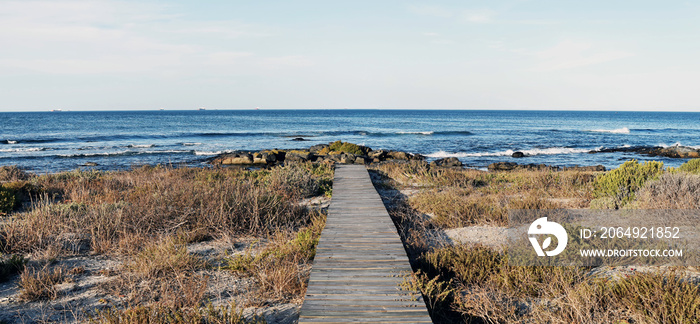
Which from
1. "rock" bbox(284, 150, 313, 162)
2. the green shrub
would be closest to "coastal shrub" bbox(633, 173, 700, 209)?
the green shrub

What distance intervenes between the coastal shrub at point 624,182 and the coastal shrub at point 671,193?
0.31 metres

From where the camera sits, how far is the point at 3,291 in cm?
534

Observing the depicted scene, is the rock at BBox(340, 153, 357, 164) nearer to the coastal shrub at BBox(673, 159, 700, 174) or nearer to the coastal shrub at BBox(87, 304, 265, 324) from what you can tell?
the coastal shrub at BBox(673, 159, 700, 174)

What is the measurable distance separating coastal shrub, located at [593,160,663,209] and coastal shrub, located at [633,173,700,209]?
1.01 feet

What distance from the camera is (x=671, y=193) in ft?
27.2

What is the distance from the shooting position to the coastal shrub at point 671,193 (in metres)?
7.85

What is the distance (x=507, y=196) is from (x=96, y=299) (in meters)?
9.16

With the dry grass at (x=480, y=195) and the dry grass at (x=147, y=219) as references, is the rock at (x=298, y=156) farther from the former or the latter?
the dry grass at (x=147, y=219)

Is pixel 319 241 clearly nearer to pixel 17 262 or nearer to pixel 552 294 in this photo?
pixel 552 294

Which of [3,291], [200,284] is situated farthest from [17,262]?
[200,284]

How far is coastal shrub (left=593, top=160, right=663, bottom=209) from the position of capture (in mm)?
8888

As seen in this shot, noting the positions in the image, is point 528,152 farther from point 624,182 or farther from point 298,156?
point 624,182

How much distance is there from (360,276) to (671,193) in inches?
295

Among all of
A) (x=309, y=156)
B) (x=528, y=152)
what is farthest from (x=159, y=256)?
(x=528, y=152)
